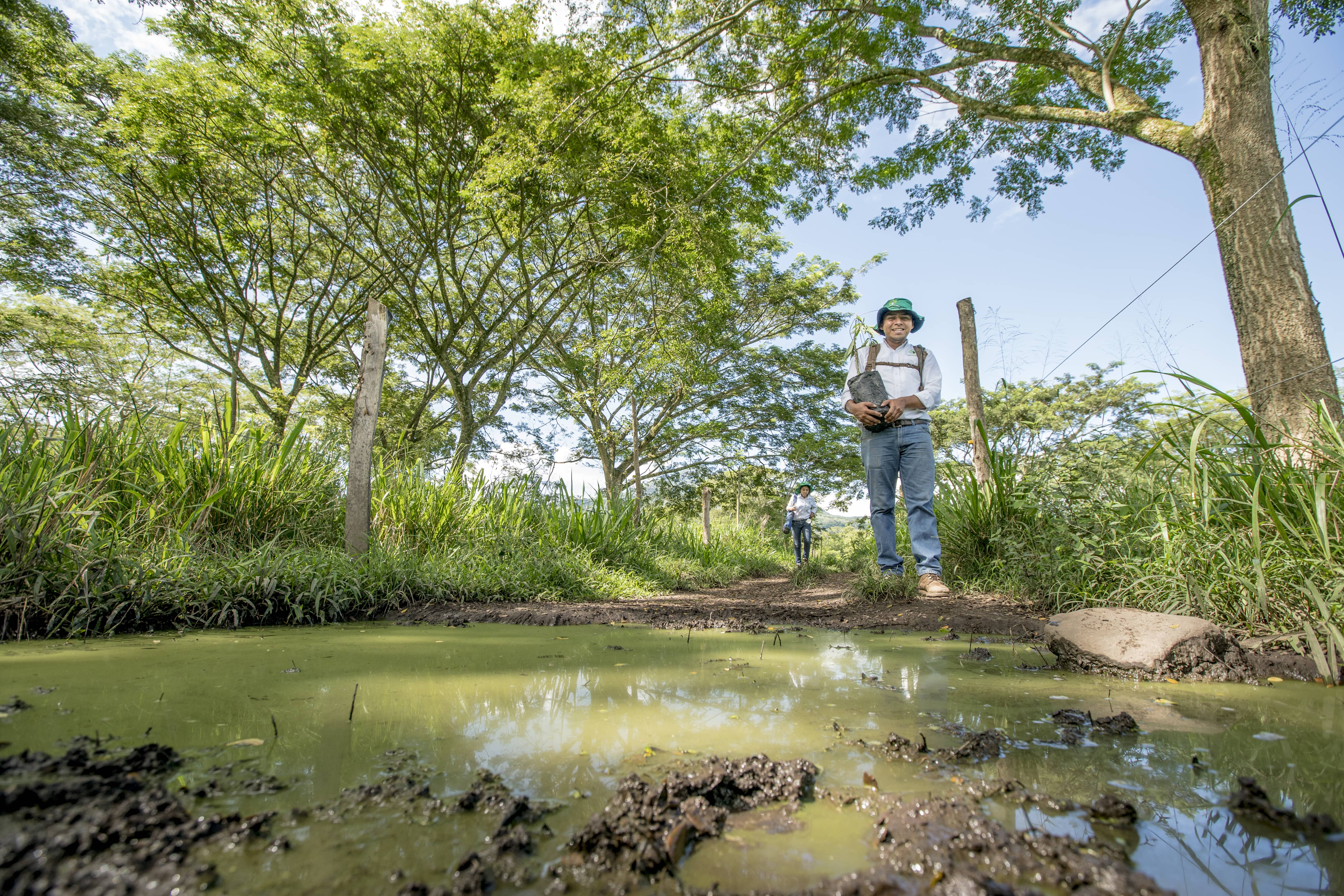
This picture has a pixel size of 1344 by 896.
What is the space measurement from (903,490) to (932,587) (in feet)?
2.23

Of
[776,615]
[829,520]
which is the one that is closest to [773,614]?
[776,615]

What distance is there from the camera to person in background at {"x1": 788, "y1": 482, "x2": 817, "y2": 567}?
Answer: 440 inches

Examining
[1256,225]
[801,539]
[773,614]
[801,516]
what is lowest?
[773,614]

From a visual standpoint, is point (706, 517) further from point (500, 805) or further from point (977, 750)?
point (500, 805)

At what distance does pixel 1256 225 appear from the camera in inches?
143

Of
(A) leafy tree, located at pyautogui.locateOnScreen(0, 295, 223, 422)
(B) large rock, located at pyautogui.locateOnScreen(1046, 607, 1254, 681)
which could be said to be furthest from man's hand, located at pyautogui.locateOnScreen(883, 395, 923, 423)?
(A) leafy tree, located at pyautogui.locateOnScreen(0, 295, 223, 422)

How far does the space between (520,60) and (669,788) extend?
8815 millimetres

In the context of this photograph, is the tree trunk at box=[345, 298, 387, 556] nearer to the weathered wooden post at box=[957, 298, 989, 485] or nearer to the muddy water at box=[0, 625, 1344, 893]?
the muddy water at box=[0, 625, 1344, 893]

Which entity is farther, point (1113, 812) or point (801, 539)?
point (801, 539)

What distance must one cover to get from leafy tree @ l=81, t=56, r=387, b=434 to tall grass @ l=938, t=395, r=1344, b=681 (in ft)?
24.2

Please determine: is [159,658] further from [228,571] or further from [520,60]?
[520,60]

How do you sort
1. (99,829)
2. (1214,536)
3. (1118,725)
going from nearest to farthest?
(99,829)
(1118,725)
(1214,536)

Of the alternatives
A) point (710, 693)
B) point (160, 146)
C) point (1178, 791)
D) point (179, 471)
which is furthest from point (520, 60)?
point (1178, 791)

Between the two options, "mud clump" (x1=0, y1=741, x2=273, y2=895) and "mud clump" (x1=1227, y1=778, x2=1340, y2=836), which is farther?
"mud clump" (x1=1227, y1=778, x2=1340, y2=836)
